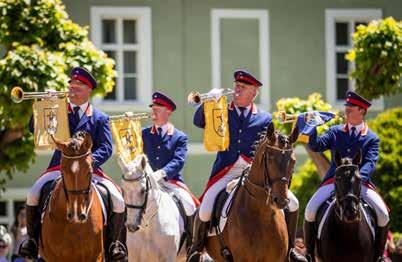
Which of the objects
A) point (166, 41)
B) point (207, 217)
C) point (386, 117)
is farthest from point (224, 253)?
point (166, 41)

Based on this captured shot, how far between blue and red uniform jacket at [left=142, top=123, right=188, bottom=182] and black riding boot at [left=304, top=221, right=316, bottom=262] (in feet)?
7.77

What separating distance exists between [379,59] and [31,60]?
230 inches

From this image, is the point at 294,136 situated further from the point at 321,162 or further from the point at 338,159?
the point at 321,162

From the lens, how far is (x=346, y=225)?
18312 mm

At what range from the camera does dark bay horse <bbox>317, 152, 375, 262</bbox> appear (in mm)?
17981

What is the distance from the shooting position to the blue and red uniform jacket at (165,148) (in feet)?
68.4

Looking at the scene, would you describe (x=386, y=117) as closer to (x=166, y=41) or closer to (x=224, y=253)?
(x=166, y=41)

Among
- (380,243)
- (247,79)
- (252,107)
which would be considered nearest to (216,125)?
(252,107)

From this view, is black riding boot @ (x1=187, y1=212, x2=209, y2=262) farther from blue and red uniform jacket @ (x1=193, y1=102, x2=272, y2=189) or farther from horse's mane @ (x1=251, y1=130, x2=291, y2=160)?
horse's mane @ (x1=251, y1=130, x2=291, y2=160)

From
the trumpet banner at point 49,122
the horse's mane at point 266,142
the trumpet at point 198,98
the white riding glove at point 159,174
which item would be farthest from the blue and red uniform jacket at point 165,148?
the horse's mane at point 266,142

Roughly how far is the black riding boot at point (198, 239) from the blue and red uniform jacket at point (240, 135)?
51 cm

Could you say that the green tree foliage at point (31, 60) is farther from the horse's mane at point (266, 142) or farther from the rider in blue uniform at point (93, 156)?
the horse's mane at point (266, 142)

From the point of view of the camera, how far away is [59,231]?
17.6 metres

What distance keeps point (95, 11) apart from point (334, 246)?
597 inches
